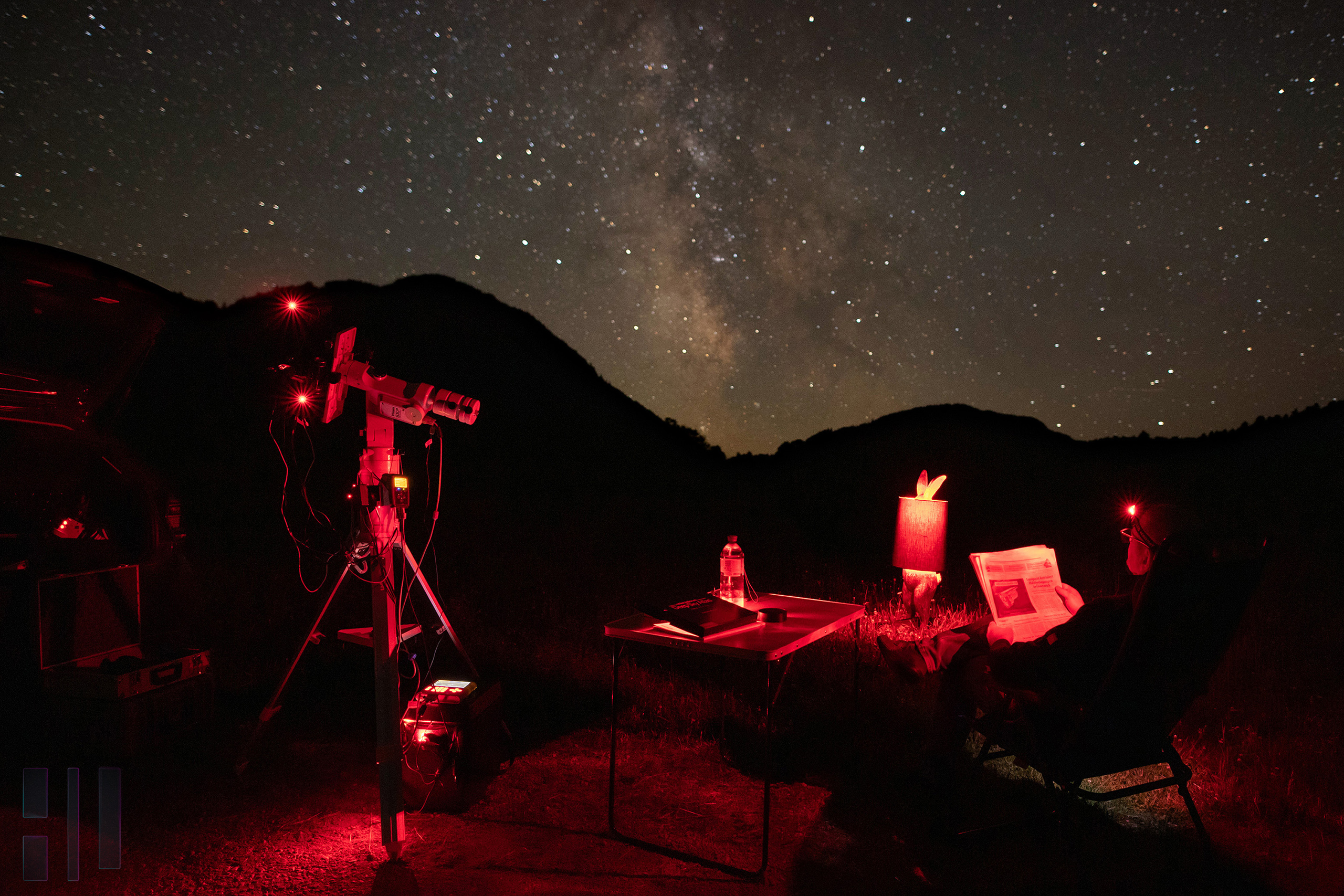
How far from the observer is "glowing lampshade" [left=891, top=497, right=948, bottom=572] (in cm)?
350

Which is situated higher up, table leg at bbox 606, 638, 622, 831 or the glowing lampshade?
the glowing lampshade

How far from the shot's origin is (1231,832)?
112 inches

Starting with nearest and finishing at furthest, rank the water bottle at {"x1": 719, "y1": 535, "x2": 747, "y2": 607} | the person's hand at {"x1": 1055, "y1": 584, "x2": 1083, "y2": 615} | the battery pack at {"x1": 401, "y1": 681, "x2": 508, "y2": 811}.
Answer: the battery pack at {"x1": 401, "y1": 681, "x2": 508, "y2": 811}, the person's hand at {"x1": 1055, "y1": 584, "x2": 1083, "y2": 615}, the water bottle at {"x1": 719, "y1": 535, "x2": 747, "y2": 607}

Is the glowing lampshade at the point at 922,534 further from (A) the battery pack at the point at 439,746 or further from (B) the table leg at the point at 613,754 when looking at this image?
(A) the battery pack at the point at 439,746

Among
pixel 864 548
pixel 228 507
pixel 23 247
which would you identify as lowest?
pixel 864 548

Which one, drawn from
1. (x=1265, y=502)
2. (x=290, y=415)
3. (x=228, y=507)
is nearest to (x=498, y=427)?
(x=228, y=507)

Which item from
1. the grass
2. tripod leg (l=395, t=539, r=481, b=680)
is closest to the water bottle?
the grass

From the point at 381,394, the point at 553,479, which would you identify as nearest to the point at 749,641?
the point at 381,394

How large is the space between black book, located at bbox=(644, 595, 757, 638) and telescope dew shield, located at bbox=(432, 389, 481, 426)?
109 cm

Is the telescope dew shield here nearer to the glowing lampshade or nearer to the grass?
the grass

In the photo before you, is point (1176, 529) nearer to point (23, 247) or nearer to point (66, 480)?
point (23, 247)

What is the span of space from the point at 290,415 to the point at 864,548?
48.1ft

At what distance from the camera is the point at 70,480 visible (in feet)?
12.8

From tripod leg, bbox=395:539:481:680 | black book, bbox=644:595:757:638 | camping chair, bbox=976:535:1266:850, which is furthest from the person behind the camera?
tripod leg, bbox=395:539:481:680
